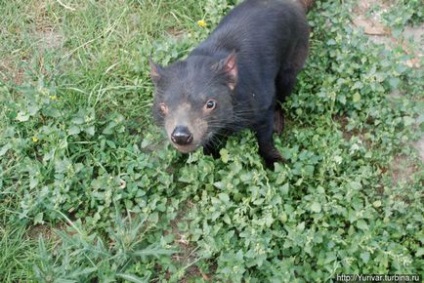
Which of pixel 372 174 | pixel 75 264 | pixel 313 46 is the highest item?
pixel 313 46

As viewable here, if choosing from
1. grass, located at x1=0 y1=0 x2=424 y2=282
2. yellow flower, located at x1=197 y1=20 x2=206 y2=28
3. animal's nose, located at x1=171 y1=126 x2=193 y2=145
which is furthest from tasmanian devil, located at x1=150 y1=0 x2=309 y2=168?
yellow flower, located at x1=197 y1=20 x2=206 y2=28

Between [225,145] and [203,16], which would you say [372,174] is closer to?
[225,145]

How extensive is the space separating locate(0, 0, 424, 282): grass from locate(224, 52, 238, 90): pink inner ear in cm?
54

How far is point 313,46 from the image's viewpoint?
4367 millimetres

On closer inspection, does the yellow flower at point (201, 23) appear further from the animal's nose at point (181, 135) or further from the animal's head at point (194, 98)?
the animal's nose at point (181, 135)

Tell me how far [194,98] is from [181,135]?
248 millimetres

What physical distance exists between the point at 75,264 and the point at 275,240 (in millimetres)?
1199

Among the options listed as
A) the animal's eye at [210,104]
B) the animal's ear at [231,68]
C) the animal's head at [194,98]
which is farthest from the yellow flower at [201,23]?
the animal's eye at [210,104]

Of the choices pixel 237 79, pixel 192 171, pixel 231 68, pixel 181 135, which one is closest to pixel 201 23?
pixel 237 79

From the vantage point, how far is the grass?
3.20m

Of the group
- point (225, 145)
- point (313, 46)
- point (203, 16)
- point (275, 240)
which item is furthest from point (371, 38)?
point (275, 240)

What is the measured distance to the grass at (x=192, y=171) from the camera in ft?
10.5

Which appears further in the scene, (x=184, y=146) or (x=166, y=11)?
(x=166, y=11)

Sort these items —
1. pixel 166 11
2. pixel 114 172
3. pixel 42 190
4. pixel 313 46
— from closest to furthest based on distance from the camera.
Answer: pixel 42 190 < pixel 114 172 < pixel 313 46 < pixel 166 11
